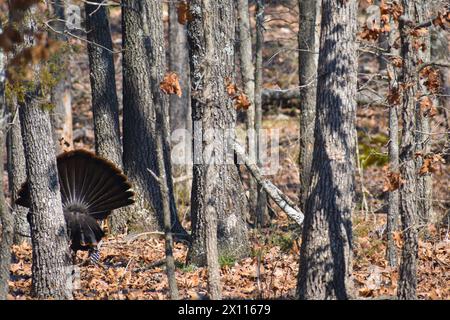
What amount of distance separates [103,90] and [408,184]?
23.0 feet

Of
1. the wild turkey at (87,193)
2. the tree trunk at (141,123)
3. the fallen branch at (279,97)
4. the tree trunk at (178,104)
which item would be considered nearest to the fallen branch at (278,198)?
the wild turkey at (87,193)

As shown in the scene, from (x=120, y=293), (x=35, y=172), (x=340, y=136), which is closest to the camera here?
(x=340, y=136)

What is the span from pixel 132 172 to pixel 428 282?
5695 millimetres

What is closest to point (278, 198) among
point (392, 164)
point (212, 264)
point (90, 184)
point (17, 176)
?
point (392, 164)

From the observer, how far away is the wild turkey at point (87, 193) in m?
10.8

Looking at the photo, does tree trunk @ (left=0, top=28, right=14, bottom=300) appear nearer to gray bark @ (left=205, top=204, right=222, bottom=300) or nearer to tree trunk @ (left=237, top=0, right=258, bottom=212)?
gray bark @ (left=205, top=204, right=222, bottom=300)

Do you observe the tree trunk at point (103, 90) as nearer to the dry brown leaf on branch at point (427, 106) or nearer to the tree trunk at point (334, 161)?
the dry brown leaf on branch at point (427, 106)

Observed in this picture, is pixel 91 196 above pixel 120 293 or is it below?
above

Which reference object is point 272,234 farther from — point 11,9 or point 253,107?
point 11,9

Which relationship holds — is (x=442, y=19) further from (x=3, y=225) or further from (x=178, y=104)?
(x=178, y=104)

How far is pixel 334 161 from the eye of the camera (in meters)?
8.17

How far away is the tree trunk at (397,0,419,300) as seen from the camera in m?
8.30

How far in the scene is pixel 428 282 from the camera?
388 inches
